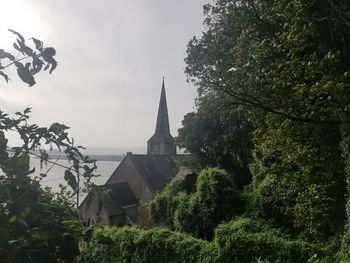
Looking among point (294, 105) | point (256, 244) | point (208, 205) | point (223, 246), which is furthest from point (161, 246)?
point (294, 105)

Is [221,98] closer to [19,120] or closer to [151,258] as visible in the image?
[151,258]

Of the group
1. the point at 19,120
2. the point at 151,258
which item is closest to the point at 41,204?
the point at 19,120

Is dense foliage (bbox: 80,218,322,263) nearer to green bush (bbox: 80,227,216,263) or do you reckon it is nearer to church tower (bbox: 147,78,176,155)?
green bush (bbox: 80,227,216,263)

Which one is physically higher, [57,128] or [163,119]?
[163,119]

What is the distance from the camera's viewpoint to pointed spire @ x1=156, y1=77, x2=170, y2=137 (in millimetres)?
54000

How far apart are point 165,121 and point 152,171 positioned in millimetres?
16363

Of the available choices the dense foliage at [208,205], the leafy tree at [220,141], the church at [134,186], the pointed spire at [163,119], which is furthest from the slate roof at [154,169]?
the dense foliage at [208,205]

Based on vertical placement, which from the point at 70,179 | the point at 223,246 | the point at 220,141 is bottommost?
the point at 223,246

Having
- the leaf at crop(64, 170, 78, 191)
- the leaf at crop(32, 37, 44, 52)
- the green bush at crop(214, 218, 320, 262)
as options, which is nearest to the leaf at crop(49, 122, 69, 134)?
the leaf at crop(64, 170, 78, 191)

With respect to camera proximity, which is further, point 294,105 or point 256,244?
point 256,244

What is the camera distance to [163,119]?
5491 cm

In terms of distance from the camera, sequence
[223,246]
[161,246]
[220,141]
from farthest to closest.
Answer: [220,141]
[161,246]
[223,246]

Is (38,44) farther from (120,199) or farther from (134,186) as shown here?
(134,186)

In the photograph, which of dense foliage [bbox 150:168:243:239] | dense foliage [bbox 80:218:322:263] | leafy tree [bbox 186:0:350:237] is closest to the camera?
leafy tree [bbox 186:0:350:237]
